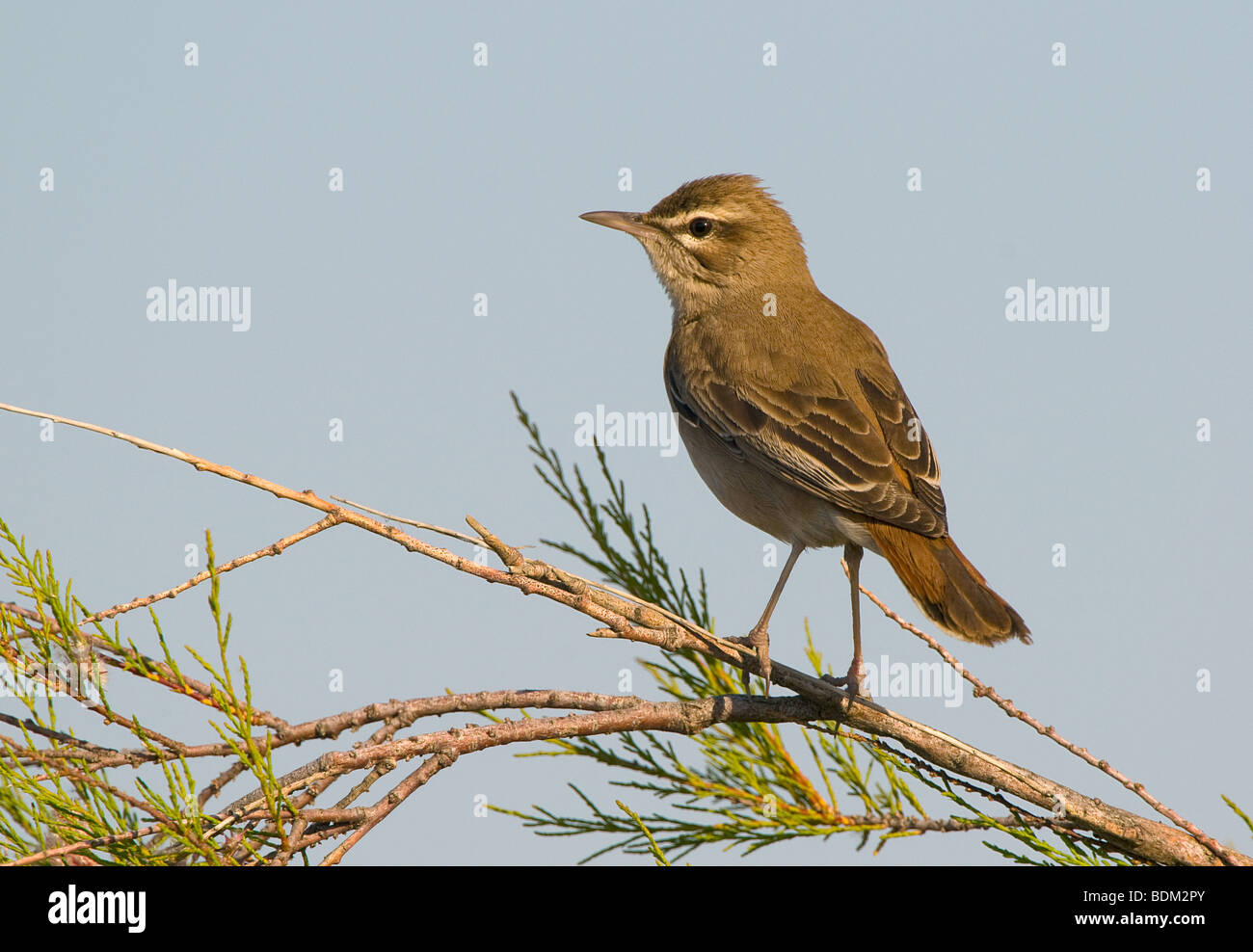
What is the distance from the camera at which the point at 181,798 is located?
115 inches

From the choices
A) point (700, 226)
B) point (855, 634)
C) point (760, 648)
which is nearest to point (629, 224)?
point (700, 226)

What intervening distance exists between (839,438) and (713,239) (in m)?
2.13

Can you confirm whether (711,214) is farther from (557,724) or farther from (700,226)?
(557,724)

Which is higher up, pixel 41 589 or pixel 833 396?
pixel 833 396

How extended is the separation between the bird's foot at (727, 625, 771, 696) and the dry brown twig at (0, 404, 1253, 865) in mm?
44

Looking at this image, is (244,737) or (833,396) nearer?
(244,737)

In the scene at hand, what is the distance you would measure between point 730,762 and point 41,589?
2.85m

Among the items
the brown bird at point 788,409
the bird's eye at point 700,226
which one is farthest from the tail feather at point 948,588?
the bird's eye at point 700,226

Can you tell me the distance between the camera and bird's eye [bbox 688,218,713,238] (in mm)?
7141

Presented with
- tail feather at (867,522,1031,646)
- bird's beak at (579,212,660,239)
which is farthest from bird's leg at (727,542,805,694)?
bird's beak at (579,212,660,239)
